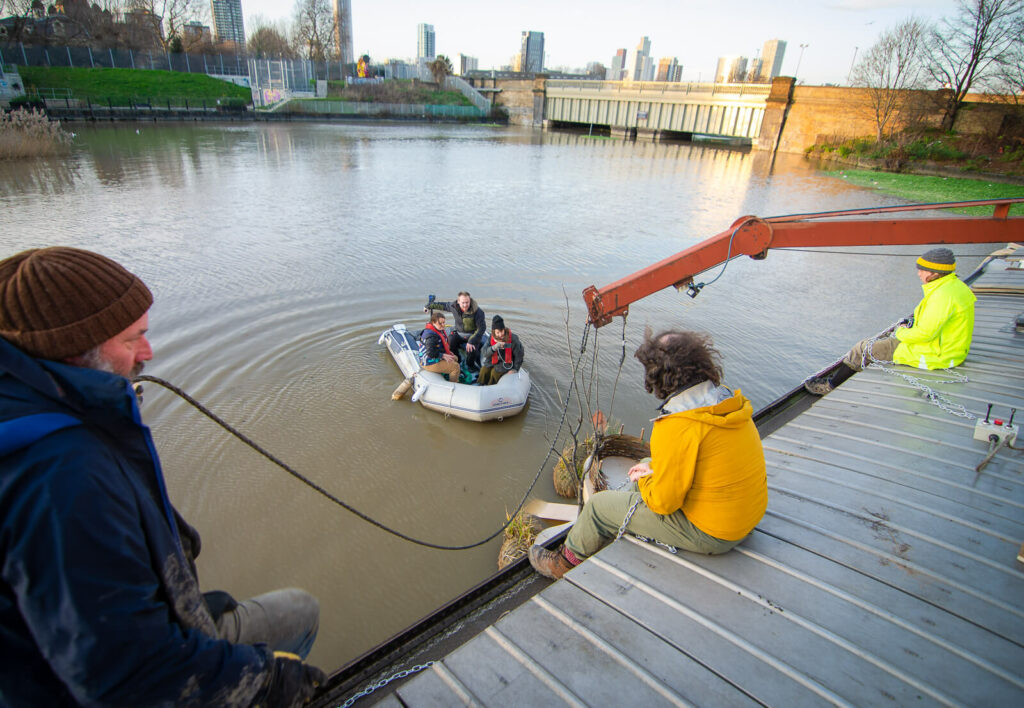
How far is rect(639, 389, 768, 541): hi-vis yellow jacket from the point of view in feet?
8.79

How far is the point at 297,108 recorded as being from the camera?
167ft

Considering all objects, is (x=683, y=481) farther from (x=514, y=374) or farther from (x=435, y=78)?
(x=435, y=78)

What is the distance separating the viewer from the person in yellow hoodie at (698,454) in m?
2.69

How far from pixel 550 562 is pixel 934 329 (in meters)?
5.26

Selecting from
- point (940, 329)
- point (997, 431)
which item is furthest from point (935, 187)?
point (997, 431)

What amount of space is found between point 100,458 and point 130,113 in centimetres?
5027

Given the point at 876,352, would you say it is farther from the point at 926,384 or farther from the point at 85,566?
the point at 85,566

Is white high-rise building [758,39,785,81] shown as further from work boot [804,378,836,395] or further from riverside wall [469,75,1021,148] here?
work boot [804,378,836,395]

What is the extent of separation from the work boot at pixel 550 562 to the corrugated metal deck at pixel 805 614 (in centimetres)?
35

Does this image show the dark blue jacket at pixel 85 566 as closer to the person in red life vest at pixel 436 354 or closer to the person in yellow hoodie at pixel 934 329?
the person in red life vest at pixel 436 354

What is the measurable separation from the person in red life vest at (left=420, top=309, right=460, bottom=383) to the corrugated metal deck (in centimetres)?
487

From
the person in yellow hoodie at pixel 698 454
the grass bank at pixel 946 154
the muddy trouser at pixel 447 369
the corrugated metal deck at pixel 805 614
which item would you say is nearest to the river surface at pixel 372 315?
the muddy trouser at pixel 447 369

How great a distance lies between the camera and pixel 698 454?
2713 mm

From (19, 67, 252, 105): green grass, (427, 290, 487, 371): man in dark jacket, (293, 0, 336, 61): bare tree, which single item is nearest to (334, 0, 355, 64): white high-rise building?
(293, 0, 336, 61): bare tree
